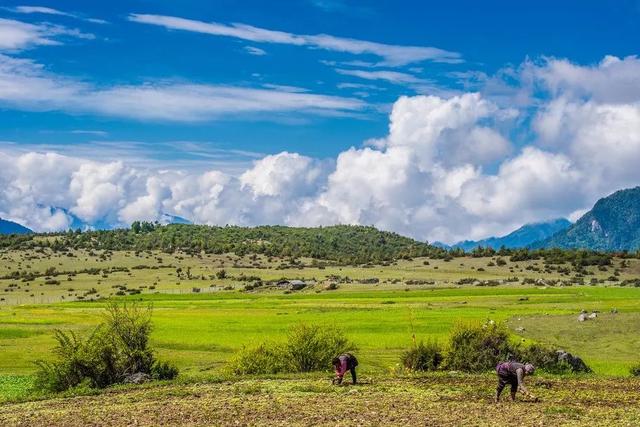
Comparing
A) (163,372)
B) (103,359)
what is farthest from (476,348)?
(103,359)

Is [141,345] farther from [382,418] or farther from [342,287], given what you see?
[342,287]

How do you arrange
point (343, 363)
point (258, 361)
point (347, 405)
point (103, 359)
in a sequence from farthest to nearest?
point (258, 361)
point (103, 359)
point (343, 363)
point (347, 405)

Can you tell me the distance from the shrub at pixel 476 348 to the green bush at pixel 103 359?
1511 centimetres

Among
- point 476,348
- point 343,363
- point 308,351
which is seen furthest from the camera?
point 308,351

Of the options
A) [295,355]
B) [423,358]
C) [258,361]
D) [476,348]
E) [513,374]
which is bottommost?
[423,358]

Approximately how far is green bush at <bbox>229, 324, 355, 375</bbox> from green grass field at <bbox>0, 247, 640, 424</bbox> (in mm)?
2495

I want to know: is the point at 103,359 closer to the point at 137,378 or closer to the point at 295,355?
the point at 137,378

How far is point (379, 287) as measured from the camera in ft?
413

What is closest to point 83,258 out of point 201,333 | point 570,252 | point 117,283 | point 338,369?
point 117,283

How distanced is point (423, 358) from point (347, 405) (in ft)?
43.8

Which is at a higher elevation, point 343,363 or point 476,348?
point 343,363

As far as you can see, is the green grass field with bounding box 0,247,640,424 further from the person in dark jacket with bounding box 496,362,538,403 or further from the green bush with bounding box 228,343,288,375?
the person in dark jacket with bounding box 496,362,538,403

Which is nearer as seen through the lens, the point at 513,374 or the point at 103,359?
the point at 513,374

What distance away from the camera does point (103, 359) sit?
3728 cm
